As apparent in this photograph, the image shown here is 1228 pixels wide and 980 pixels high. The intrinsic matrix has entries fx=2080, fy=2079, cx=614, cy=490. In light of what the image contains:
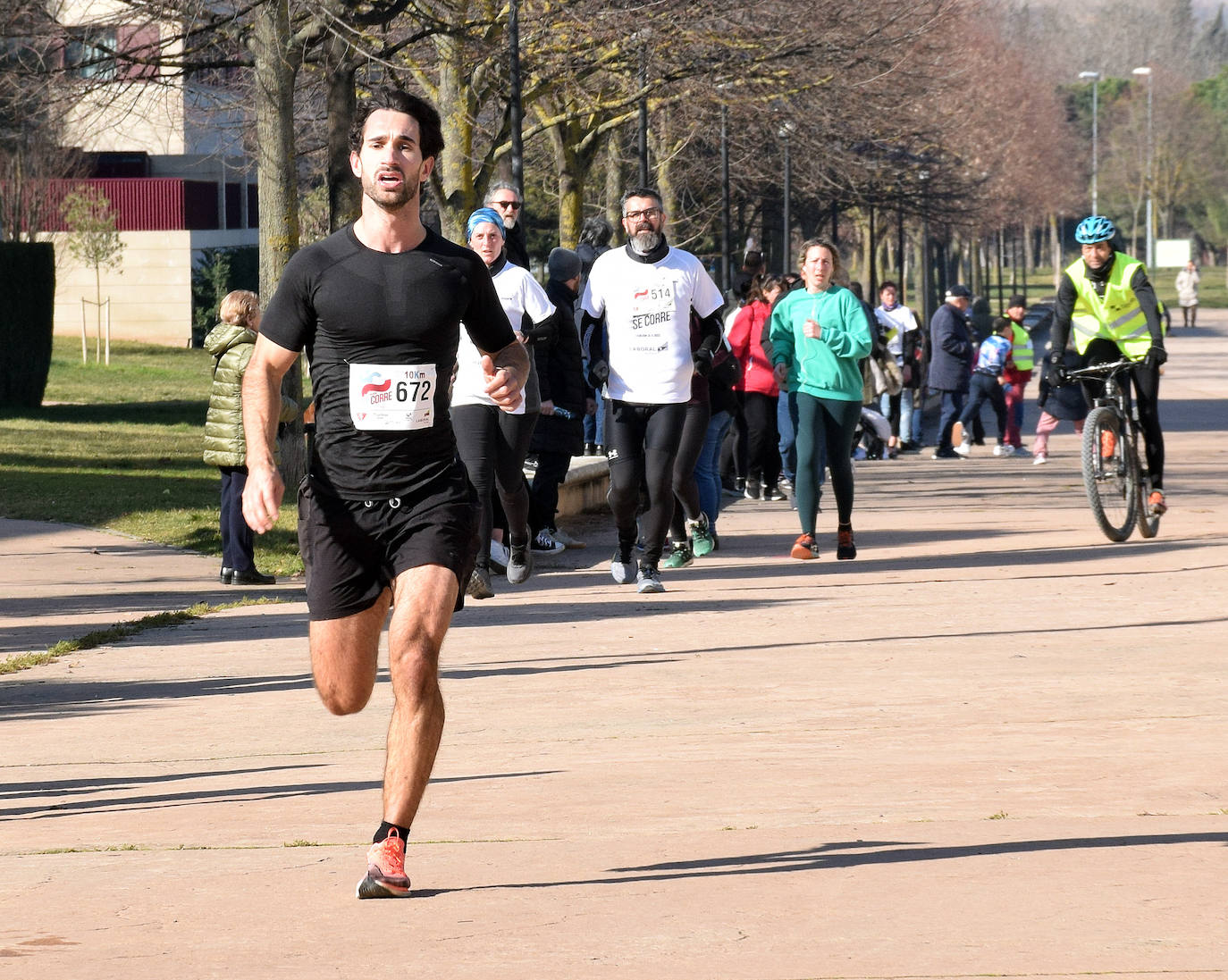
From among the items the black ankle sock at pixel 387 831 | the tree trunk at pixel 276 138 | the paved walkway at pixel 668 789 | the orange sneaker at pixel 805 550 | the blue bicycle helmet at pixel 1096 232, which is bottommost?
the paved walkway at pixel 668 789

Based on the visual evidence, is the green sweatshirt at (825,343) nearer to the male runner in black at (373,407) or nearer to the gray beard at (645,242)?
the gray beard at (645,242)

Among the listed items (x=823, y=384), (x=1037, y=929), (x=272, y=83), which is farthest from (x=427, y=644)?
(x=272, y=83)

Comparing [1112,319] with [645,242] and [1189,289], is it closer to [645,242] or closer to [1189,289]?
[645,242]

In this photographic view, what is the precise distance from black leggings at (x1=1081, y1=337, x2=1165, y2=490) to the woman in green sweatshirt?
1.90 metres

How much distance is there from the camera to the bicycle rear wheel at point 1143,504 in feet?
42.3

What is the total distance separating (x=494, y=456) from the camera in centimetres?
Answer: 1030

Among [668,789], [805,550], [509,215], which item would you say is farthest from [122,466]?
[668,789]

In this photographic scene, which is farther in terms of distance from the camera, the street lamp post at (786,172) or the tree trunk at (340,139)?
the street lamp post at (786,172)

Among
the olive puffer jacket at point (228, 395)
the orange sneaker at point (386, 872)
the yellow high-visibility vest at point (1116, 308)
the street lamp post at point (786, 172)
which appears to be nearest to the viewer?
the orange sneaker at point (386, 872)

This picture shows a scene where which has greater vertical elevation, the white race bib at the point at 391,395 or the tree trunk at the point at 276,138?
the tree trunk at the point at 276,138

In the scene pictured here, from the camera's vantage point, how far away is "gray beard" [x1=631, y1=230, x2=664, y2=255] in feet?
33.9

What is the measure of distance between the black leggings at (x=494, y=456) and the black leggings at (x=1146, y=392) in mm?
4209

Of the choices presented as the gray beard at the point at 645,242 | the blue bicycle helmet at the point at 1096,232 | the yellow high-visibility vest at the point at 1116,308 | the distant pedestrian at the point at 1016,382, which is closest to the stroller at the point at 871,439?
the distant pedestrian at the point at 1016,382

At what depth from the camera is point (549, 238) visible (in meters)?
48.9
